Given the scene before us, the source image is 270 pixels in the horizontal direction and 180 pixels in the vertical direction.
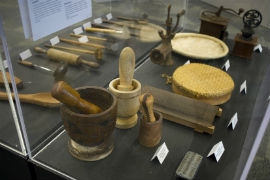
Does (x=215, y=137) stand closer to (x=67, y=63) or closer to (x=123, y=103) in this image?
(x=123, y=103)

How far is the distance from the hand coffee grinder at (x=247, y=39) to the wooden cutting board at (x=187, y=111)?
0.57 m

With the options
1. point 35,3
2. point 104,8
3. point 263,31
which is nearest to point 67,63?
point 35,3

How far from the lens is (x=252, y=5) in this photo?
5.23ft

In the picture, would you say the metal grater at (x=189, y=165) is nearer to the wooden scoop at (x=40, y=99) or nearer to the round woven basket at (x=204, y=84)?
the round woven basket at (x=204, y=84)

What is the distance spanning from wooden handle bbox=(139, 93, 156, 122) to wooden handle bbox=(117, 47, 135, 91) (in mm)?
107

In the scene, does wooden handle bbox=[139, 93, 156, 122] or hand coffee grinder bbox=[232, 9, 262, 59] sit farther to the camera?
hand coffee grinder bbox=[232, 9, 262, 59]

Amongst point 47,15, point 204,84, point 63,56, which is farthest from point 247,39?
point 47,15

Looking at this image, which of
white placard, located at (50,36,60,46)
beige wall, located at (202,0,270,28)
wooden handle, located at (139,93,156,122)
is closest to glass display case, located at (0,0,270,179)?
white placard, located at (50,36,60,46)

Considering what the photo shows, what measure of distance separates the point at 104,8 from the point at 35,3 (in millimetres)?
870

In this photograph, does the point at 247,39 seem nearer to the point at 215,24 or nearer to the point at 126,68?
the point at 215,24

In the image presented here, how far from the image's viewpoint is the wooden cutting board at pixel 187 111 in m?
0.94

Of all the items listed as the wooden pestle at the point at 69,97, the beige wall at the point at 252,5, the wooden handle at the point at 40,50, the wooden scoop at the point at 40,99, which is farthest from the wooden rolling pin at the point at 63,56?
the beige wall at the point at 252,5

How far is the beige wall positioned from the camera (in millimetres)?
1554

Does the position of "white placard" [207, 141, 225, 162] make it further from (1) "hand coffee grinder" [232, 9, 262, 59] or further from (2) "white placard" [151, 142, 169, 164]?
(1) "hand coffee grinder" [232, 9, 262, 59]
